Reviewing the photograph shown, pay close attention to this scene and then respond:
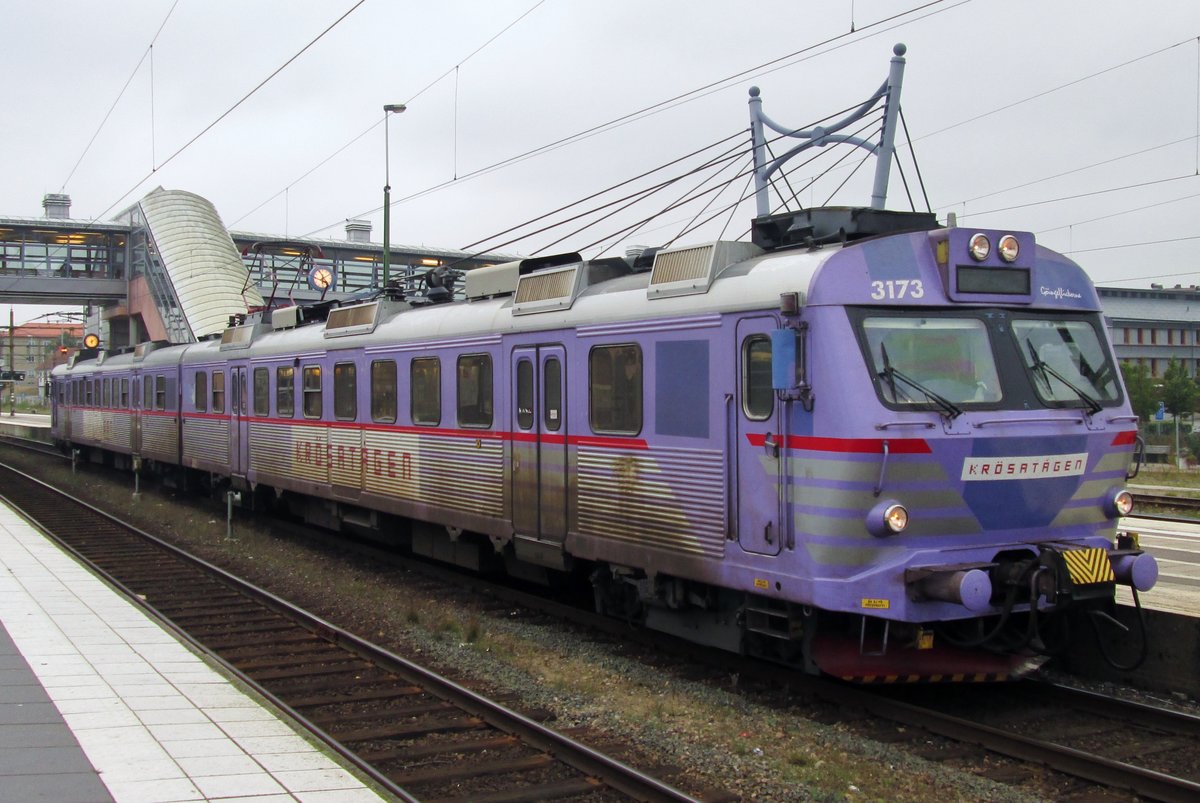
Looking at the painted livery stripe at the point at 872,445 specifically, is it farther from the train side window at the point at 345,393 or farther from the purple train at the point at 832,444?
the train side window at the point at 345,393

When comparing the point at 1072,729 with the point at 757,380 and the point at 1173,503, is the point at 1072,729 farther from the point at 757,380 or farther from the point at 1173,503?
the point at 1173,503

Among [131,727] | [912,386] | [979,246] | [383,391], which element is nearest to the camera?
[131,727]

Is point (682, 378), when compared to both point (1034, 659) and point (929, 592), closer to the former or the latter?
point (929, 592)

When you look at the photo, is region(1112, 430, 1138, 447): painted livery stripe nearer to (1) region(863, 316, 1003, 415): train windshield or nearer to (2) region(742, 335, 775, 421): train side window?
(1) region(863, 316, 1003, 415): train windshield

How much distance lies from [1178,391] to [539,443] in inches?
1484

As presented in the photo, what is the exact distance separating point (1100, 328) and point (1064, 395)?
0.89 m

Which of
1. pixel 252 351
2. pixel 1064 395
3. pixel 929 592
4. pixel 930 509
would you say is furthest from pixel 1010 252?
pixel 252 351

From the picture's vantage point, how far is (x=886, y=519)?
23.8 ft

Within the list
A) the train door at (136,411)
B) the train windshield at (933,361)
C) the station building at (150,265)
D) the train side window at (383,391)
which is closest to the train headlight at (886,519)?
the train windshield at (933,361)

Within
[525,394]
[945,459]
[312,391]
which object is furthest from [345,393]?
[945,459]

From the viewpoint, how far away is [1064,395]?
817cm

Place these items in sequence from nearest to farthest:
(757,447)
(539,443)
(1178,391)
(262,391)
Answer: (757,447), (539,443), (262,391), (1178,391)

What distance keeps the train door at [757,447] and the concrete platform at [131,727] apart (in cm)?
325

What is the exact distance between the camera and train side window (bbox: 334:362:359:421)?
1473cm
